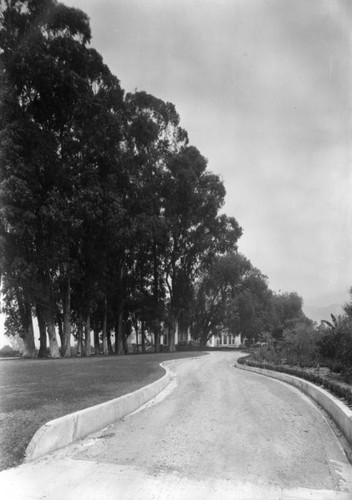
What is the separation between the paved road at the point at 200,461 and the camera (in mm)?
4703

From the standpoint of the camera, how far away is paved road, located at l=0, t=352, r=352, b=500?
185 inches

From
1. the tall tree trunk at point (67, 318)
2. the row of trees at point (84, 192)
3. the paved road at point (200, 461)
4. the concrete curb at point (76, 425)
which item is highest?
the row of trees at point (84, 192)

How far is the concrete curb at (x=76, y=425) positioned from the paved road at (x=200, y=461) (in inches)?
7.1

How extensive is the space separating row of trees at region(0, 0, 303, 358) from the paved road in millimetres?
17556

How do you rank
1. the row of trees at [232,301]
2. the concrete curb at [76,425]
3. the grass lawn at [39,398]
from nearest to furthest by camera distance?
the concrete curb at [76,425] < the grass lawn at [39,398] < the row of trees at [232,301]

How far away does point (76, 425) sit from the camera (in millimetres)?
6707

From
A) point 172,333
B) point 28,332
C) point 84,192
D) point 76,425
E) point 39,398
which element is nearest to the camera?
point 76,425

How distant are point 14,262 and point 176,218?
17.3m

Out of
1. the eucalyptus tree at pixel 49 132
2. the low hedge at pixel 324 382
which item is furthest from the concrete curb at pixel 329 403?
the eucalyptus tree at pixel 49 132

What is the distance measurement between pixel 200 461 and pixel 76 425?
205 centimetres

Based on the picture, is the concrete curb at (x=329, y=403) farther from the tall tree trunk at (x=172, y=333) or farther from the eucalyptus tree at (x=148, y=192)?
the tall tree trunk at (x=172, y=333)

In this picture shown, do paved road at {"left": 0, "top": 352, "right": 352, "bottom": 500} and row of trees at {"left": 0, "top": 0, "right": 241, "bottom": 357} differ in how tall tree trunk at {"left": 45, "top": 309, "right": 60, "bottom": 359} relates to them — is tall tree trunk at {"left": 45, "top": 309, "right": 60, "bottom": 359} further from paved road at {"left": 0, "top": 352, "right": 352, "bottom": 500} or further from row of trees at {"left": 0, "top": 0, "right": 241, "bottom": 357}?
paved road at {"left": 0, "top": 352, "right": 352, "bottom": 500}

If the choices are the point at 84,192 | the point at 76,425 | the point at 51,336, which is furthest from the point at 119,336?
the point at 76,425

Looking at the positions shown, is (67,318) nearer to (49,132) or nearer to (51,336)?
(51,336)
